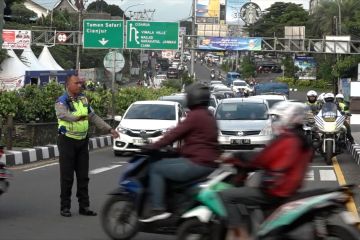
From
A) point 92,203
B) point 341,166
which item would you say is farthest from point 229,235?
point 341,166

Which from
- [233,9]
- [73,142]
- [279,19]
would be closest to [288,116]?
[73,142]

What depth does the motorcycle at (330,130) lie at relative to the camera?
16891mm

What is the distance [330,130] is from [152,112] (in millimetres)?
5065

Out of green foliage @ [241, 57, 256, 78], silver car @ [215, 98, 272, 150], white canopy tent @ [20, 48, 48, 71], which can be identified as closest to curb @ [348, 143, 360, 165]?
silver car @ [215, 98, 272, 150]

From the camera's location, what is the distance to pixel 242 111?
1973 cm

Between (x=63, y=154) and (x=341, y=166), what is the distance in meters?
8.94

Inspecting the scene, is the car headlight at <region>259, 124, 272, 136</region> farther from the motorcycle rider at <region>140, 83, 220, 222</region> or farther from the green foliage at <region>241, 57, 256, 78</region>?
the green foliage at <region>241, 57, 256, 78</region>

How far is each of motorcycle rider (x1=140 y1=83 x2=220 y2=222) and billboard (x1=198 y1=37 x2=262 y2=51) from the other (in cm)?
4829

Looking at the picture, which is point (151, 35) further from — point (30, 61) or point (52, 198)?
point (52, 198)

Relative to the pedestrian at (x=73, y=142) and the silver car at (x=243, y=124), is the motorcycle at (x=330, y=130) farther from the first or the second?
the pedestrian at (x=73, y=142)

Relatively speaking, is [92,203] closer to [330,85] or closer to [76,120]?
[76,120]

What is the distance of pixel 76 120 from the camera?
372 inches

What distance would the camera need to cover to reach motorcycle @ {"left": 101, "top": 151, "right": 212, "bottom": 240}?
24.0ft

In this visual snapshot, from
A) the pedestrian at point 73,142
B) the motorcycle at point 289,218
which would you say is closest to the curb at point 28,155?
the pedestrian at point 73,142
